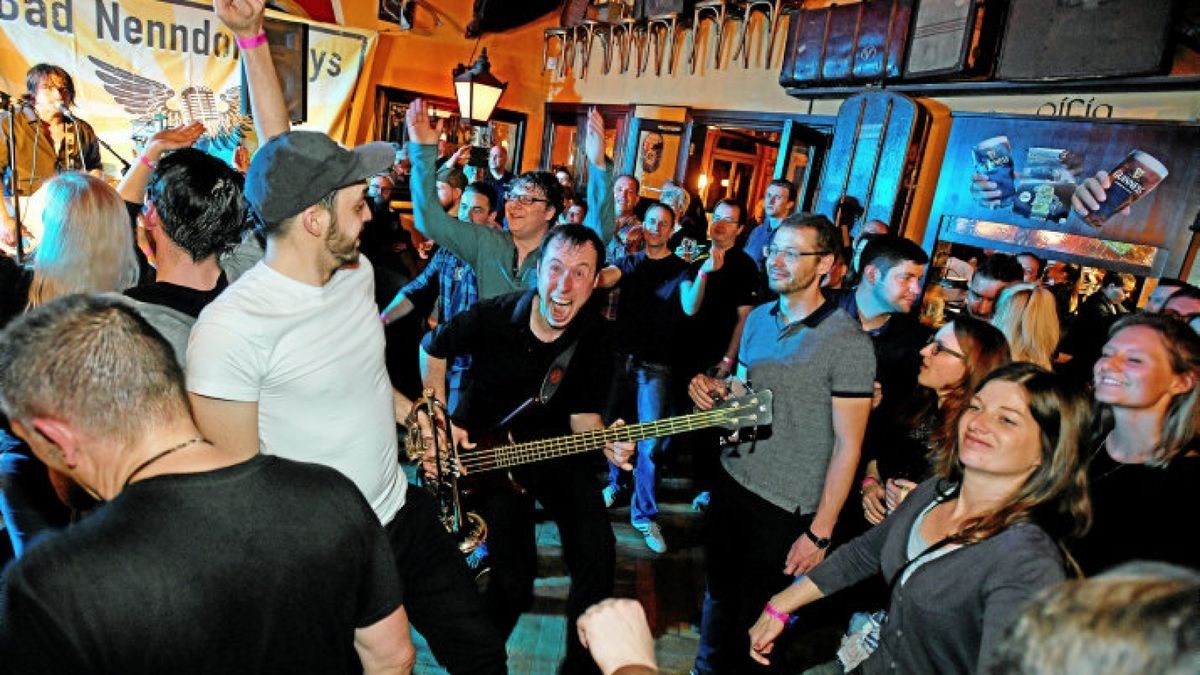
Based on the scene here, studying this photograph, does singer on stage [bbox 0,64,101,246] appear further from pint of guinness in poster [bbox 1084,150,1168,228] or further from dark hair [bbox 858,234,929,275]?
pint of guinness in poster [bbox 1084,150,1168,228]

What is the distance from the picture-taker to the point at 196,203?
7.23ft

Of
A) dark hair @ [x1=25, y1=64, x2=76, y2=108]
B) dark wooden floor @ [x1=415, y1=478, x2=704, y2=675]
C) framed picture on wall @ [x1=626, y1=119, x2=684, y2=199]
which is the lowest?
dark wooden floor @ [x1=415, y1=478, x2=704, y2=675]

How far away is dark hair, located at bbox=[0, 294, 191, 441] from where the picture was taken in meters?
1.08

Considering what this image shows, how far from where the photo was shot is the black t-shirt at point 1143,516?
2.06m

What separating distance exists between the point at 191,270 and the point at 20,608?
1.54m

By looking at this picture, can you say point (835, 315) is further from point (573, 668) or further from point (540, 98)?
point (540, 98)

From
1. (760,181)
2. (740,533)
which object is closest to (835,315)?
(740,533)

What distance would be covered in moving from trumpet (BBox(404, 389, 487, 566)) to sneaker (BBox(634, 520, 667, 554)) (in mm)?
1799

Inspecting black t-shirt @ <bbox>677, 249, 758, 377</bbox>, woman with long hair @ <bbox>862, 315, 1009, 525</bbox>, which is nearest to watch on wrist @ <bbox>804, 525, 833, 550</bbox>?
woman with long hair @ <bbox>862, 315, 1009, 525</bbox>

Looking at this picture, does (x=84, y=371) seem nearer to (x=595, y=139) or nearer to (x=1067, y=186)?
(x=595, y=139)

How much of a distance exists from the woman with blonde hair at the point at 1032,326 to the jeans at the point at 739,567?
1511mm

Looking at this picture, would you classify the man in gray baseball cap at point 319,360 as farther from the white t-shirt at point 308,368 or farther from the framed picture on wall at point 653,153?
the framed picture on wall at point 653,153

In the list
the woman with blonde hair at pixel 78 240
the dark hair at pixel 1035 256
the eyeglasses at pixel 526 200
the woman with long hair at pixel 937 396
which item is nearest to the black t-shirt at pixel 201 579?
the woman with blonde hair at pixel 78 240

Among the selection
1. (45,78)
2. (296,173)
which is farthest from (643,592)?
(45,78)
